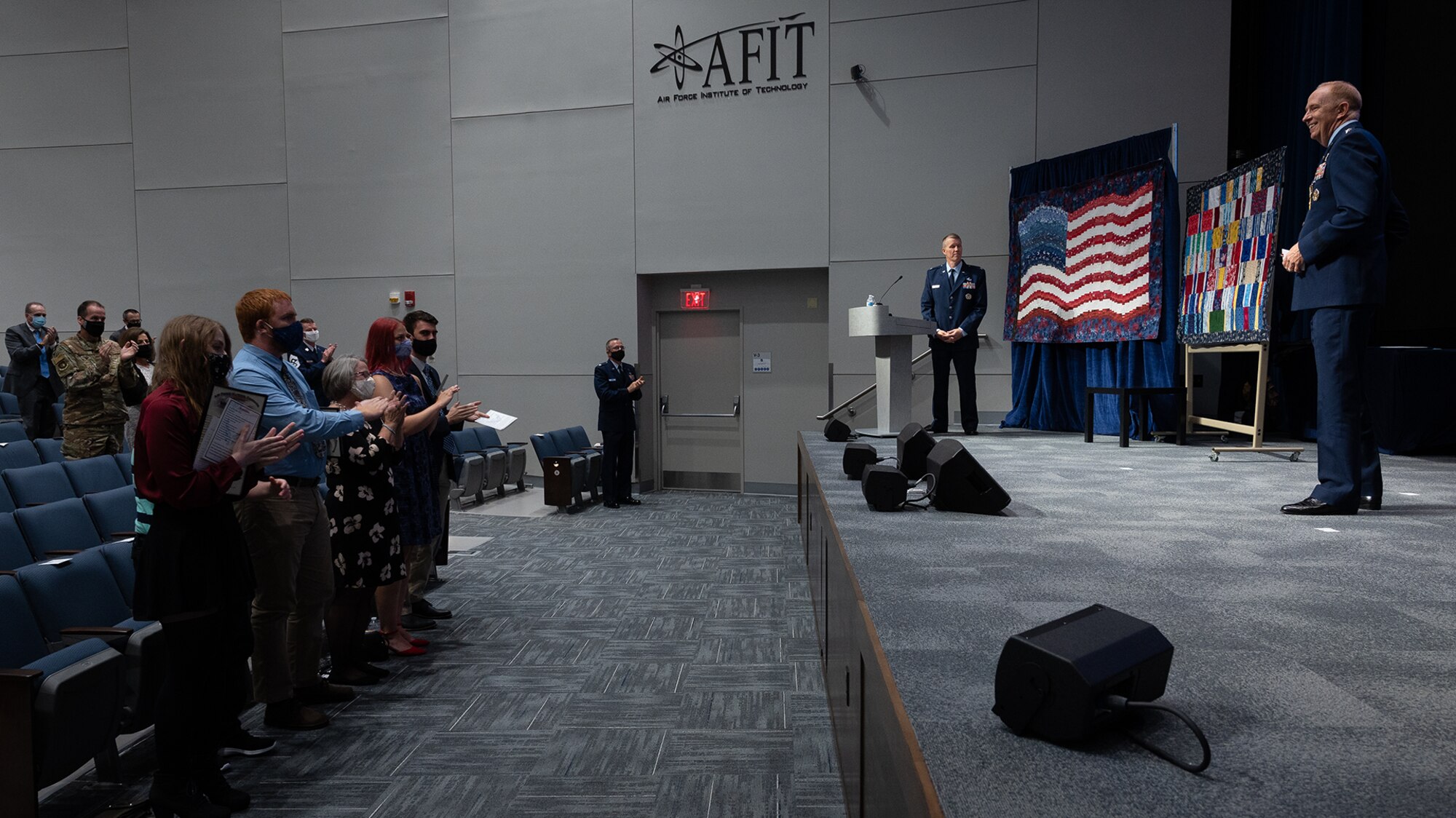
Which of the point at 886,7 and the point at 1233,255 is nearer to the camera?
the point at 1233,255

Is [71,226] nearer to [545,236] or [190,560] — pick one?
[545,236]

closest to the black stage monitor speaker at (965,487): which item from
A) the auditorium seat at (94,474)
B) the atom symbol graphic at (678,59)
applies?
the auditorium seat at (94,474)

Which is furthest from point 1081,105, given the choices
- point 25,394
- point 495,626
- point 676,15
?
point 25,394

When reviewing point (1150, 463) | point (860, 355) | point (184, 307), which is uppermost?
point (184, 307)

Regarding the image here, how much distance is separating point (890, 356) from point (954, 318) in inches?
32.4

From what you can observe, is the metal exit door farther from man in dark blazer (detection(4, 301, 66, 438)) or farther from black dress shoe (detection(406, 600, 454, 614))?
man in dark blazer (detection(4, 301, 66, 438))

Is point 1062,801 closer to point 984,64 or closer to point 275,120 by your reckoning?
point 984,64

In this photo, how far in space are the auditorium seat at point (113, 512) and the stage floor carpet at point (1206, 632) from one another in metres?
3.05

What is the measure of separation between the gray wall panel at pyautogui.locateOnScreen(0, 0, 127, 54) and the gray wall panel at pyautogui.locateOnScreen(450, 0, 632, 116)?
404 cm

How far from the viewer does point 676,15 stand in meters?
7.84

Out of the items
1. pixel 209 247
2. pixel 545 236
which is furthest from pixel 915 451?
pixel 209 247

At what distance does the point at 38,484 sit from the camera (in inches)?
154

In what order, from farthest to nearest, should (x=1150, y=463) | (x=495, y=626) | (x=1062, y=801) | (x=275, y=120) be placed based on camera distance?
(x=275, y=120), (x=1150, y=463), (x=495, y=626), (x=1062, y=801)

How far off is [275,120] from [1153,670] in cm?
1004
